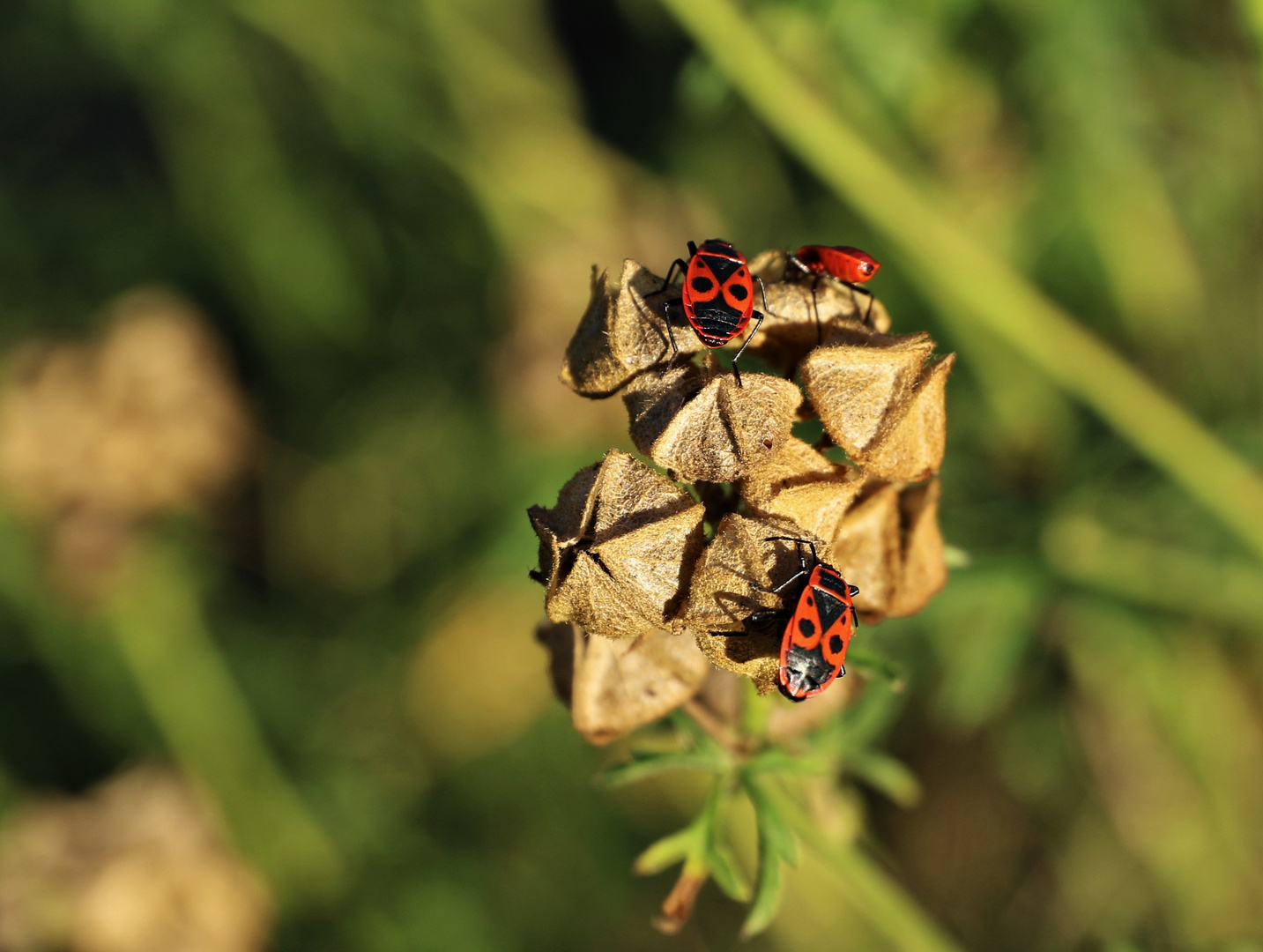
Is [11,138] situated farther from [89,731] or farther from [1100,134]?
[1100,134]

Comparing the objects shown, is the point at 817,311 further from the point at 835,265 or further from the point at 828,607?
the point at 828,607

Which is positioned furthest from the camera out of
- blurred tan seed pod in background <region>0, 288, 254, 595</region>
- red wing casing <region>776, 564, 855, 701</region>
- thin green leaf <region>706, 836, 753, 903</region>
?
blurred tan seed pod in background <region>0, 288, 254, 595</region>

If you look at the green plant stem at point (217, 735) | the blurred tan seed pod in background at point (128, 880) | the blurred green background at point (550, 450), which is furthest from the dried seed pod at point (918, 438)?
the green plant stem at point (217, 735)

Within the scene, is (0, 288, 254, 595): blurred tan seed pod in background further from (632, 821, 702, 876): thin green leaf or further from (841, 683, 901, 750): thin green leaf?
(841, 683, 901, 750): thin green leaf

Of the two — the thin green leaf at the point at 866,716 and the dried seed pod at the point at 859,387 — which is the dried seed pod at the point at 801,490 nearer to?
the dried seed pod at the point at 859,387

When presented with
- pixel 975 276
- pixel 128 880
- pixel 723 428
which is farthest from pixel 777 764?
pixel 128 880

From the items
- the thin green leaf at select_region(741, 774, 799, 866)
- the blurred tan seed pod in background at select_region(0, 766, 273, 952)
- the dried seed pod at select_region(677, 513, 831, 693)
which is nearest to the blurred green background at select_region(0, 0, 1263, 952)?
the blurred tan seed pod in background at select_region(0, 766, 273, 952)

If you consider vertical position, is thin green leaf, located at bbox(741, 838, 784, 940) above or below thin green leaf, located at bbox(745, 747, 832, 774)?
below
